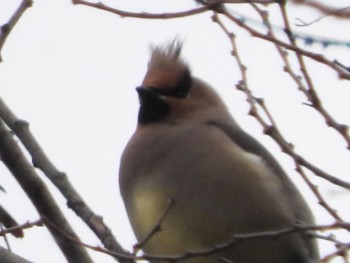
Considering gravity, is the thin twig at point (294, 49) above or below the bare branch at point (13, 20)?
below

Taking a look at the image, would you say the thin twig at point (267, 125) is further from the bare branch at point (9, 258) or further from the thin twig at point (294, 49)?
the bare branch at point (9, 258)

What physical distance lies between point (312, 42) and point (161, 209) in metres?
1.37

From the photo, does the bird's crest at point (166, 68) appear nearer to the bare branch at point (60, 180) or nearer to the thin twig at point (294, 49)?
the bare branch at point (60, 180)

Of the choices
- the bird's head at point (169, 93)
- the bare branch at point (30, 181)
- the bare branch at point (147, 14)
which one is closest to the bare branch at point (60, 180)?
the bare branch at point (30, 181)

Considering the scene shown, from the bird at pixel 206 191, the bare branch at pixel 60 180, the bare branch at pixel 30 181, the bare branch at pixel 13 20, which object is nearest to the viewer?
the bare branch at pixel 13 20

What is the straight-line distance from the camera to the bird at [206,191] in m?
4.09

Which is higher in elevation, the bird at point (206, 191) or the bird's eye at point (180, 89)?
the bird's eye at point (180, 89)

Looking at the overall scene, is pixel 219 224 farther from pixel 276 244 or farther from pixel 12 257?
pixel 12 257

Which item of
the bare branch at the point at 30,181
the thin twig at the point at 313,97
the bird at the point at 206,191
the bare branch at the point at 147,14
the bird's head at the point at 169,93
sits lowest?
the bird at the point at 206,191

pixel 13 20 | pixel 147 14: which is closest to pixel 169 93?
pixel 13 20

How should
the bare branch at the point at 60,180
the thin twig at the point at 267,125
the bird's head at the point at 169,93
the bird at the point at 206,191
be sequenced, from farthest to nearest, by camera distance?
1. the bird's head at the point at 169,93
2. the bird at the point at 206,191
3. the bare branch at the point at 60,180
4. the thin twig at the point at 267,125

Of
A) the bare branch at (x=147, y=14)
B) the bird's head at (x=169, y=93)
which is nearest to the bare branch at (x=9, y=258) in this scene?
the bare branch at (x=147, y=14)

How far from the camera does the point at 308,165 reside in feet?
8.61

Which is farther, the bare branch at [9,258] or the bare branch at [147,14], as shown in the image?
the bare branch at [9,258]
